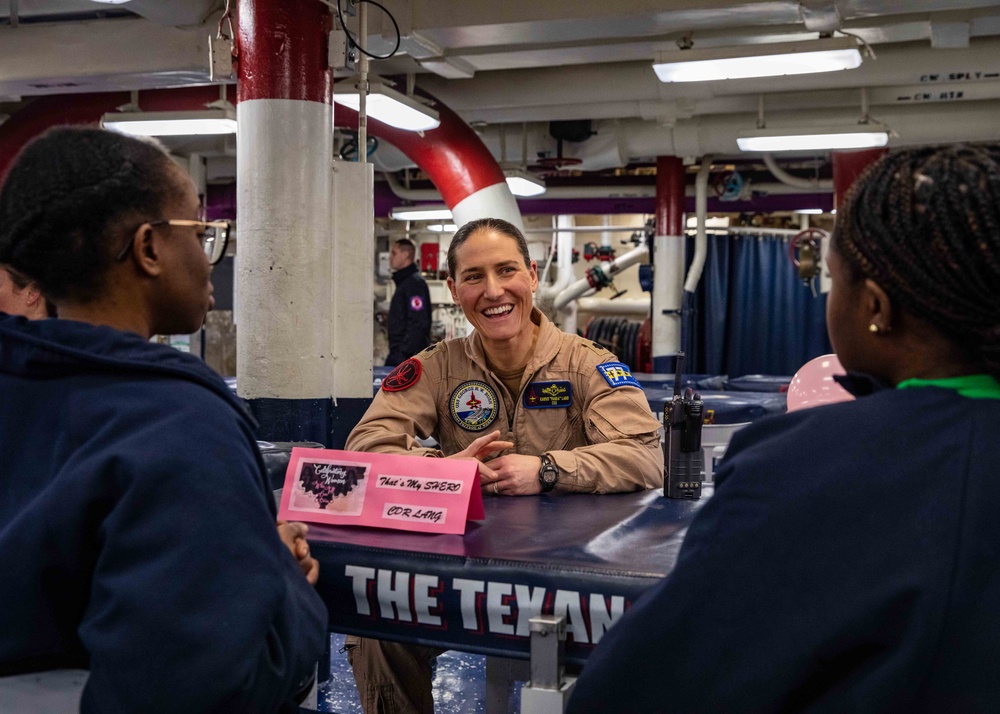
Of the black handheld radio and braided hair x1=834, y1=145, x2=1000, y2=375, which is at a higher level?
braided hair x1=834, y1=145, x2=1000, y2=375

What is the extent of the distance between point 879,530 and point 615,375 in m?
1.77

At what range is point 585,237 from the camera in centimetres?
1623

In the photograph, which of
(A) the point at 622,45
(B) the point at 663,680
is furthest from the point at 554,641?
(A) the point at 622,45

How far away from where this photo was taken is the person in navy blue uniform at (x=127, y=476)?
1.09 m

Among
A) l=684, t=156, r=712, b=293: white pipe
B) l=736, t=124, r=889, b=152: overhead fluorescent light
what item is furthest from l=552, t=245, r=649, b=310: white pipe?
l=736, t=124, r=889, b=152: overhead fluorescent light

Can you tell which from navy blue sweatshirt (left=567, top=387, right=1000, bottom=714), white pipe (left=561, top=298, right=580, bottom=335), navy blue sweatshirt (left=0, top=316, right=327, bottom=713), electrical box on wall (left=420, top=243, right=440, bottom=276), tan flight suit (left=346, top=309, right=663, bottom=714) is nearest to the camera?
navy blue sweatshirt (left=567, top=387, right=1000, bottom=714)

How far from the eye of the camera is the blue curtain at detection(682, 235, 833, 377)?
1248cm

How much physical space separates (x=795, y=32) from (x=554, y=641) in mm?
5139

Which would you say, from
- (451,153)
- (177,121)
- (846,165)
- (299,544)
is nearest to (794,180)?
(846,165)

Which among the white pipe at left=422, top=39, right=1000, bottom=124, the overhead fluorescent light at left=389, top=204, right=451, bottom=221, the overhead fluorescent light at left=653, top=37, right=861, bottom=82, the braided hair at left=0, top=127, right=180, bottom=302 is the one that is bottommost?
the braided hair at left=0, top=127, right=180, bottom=302

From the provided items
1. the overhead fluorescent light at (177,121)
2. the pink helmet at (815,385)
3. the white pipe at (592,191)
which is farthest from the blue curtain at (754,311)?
the pink helmet at (815,385)

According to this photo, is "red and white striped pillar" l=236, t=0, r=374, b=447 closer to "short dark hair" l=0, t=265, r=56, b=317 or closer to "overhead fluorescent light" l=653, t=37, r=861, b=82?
"overhead fluorescent light" l=653, t=37, r=861, b=82

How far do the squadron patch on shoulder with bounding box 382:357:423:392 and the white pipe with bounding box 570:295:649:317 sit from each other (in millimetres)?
12574

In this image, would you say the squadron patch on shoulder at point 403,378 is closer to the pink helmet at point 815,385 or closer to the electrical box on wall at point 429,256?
the pink helmet at point 815,385
